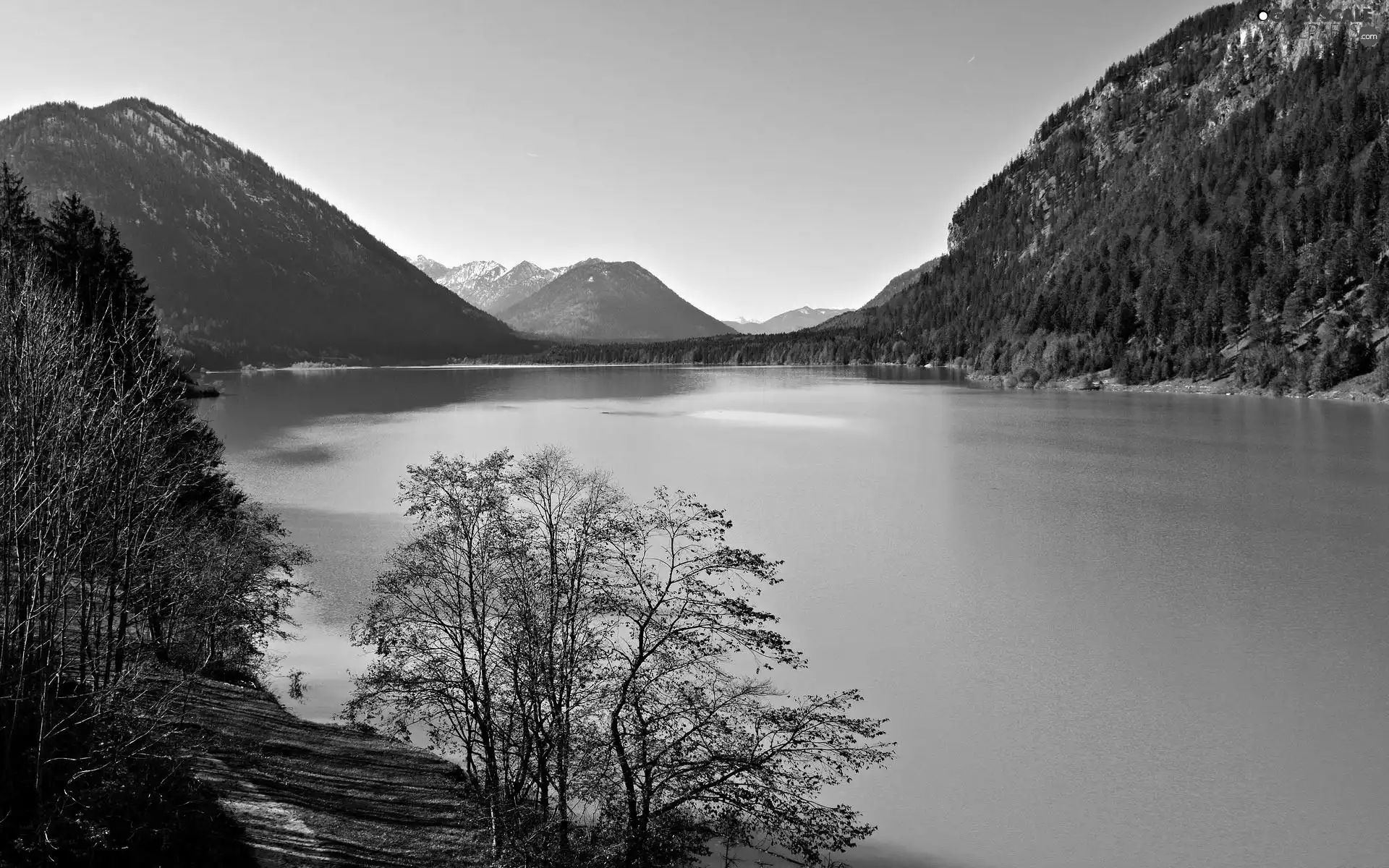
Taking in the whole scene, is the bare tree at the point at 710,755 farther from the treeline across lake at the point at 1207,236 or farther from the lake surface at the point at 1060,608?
the treeline across lake at the point at 1207,236

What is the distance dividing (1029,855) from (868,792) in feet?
8.64

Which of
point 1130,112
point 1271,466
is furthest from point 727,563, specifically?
point 1130,112

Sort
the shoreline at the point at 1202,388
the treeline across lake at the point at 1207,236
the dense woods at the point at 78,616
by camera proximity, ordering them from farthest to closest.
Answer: the treeline across lake at the point at 1207,236 < the shoreline at the point at 1202,388 < the dense woods at the point at 78,616

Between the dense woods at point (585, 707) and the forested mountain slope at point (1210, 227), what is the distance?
91.4 m

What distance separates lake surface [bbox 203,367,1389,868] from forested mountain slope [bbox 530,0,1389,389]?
38.9 metres

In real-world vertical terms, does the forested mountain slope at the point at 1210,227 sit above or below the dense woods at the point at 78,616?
above

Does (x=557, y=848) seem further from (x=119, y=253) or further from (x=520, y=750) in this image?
(x=119, y=253)

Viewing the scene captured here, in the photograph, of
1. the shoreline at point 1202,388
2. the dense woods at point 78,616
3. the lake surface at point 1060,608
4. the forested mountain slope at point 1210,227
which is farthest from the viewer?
the forested mountain slope at point 1210,227

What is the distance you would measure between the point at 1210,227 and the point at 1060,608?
123m

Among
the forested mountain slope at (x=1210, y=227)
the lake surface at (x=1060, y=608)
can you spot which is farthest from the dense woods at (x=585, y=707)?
the forested mountain slope at (x=1210, y=227)

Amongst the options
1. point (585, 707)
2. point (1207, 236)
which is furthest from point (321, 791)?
point (1207, 236)

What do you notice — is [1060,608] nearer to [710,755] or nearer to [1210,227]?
[710,755]

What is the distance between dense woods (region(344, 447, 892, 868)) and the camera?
10.3 metres

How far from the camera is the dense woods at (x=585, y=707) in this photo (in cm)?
1030
